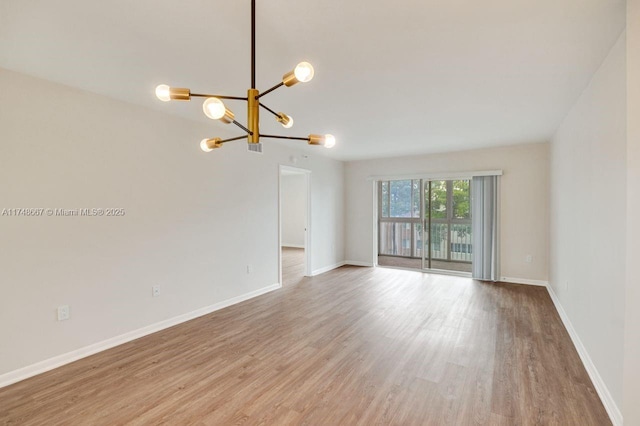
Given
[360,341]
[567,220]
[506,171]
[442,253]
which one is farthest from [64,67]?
[442,253]

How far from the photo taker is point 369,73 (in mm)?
2436

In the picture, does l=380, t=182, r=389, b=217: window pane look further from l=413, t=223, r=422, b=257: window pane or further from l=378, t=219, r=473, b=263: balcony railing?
l=413, t=223, r=422, b=257: window pane

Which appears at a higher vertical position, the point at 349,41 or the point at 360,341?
the point at 349,41

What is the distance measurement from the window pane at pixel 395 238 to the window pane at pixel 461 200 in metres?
1.26

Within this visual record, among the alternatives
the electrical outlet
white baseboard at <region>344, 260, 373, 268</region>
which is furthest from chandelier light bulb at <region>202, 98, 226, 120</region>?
white baseboard at <region>344, 260, 373, 268</region>

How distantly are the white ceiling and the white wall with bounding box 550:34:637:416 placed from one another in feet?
0.97

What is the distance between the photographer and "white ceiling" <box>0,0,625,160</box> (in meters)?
1.68

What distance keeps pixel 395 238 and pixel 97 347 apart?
21.7 ft

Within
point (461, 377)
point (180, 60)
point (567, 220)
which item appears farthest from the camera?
point (567, 220)

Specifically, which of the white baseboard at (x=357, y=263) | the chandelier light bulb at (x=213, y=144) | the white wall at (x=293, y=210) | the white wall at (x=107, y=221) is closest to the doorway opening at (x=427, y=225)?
the white baseboard at (x=357, y=263)

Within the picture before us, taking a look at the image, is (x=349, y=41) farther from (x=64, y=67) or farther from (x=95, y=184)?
(x=95, y=184)

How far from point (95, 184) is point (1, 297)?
3.77ft

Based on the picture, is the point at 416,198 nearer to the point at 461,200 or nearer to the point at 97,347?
the point at 461,200

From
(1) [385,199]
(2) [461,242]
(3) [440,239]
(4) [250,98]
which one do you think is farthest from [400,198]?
(4) [250,98]
